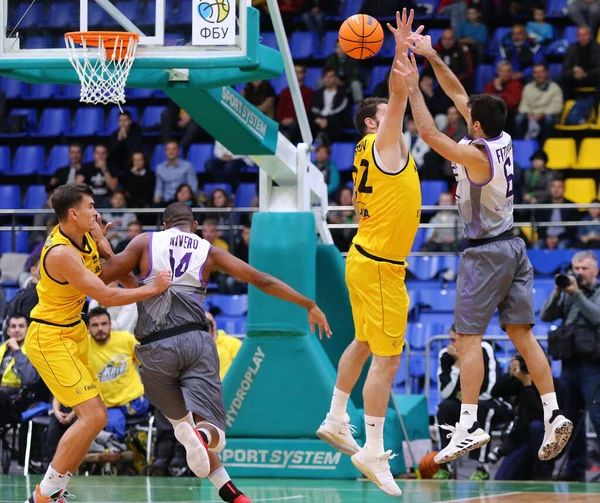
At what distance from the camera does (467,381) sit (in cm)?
804

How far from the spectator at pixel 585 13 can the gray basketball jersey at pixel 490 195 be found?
11.9 meters

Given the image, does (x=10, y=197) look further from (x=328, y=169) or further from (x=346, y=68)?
(x=346, y=68)

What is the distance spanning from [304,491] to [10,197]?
1066 cm

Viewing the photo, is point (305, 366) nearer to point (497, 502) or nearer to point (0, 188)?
point (497, 502)

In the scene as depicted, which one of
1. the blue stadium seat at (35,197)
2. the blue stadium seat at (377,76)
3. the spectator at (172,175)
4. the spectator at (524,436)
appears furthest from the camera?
the blue stadium seat at (377,76)

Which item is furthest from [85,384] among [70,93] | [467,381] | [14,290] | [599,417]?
[70,93]


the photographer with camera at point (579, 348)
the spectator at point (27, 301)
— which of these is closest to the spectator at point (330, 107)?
the spectator at point (27, 301)

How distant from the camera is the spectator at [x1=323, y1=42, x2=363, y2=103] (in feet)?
62.4

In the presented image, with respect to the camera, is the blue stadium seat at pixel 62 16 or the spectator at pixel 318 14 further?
the spectator at pixel 318 14

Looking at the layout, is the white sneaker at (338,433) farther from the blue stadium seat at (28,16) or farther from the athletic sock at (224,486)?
the blue stadium seat at (28,16)

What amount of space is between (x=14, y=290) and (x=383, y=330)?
9820 millimetres

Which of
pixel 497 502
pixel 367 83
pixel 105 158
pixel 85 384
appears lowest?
pixel 497 502

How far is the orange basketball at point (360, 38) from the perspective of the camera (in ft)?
29.1

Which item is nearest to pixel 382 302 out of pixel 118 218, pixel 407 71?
pixel 407 71
